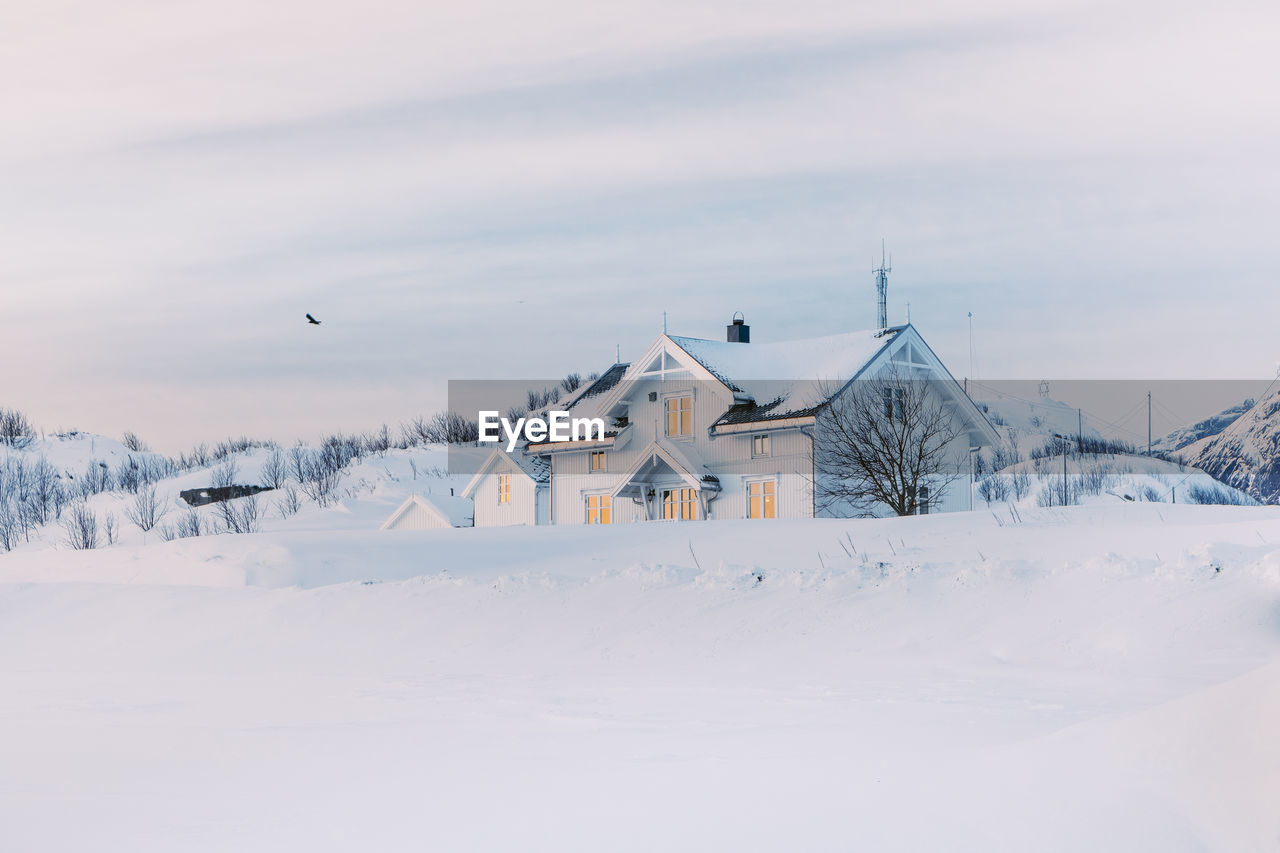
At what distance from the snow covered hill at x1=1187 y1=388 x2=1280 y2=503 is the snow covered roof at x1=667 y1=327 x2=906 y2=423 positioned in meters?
42.8

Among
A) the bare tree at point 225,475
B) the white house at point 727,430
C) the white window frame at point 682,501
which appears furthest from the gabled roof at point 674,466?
the bare tree at point 225,475

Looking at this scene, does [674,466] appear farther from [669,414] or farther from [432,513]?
[432,513]

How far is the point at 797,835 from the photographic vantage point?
7461 mm

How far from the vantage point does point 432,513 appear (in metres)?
49.3

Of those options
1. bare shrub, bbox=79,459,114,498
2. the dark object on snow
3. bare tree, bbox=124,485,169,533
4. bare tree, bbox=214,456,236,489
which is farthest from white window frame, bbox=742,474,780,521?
bare shrub, bbox=79,459,114,498

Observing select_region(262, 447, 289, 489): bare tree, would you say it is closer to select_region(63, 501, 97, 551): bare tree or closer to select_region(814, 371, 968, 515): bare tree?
select_region(63, 501, 97, 551): bare tree

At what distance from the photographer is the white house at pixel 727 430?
36.0 m

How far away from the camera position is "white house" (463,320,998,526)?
3600cm

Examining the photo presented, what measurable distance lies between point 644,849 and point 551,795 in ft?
4.60

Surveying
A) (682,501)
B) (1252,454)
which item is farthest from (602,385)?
(1252,454)

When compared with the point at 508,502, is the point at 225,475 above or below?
below

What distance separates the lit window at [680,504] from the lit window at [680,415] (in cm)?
199

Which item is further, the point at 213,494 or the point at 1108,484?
the point at 213,494

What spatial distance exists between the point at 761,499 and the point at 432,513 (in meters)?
17.8
